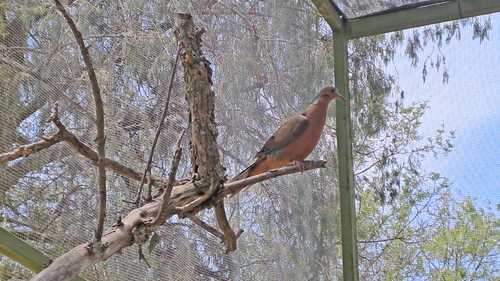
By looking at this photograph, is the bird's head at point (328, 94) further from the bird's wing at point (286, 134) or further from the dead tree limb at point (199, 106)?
the dead tree limb at point (199, 106)

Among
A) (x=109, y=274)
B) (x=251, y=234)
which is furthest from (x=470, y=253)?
(x=109, y=274)

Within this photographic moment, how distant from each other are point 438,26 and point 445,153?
1.38 feet

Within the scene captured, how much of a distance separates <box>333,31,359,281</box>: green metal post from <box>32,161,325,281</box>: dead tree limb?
0.92 meters

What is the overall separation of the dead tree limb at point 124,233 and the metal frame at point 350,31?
93 cm

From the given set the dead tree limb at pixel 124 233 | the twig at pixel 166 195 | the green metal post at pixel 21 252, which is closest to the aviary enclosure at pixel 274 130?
the green metal post at pixel 21 252

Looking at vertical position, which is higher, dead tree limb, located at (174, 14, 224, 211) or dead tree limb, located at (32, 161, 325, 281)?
dead tree limb, located at (174, 14, 224, 211)

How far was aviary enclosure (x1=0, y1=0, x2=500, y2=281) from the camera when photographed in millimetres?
1892

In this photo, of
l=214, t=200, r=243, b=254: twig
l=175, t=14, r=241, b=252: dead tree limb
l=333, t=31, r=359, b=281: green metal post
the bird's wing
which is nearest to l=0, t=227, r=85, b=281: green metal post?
l=214, t=200, r=243, b=254: twig

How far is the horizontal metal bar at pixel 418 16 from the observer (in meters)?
2.35

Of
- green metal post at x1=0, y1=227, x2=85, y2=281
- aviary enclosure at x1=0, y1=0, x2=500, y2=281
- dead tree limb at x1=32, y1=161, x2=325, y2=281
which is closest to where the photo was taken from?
dead tree limb at x1=32, y1=161, x2=325, y2=281

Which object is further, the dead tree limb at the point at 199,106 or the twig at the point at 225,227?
the twig at the point at 225,227

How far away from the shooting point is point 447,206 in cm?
245

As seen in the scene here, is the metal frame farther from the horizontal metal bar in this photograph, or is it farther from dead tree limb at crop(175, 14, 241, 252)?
dead tree limb at crop(175, 14, 241, 252)

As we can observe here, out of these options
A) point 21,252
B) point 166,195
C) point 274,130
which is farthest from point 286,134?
point 166,195
